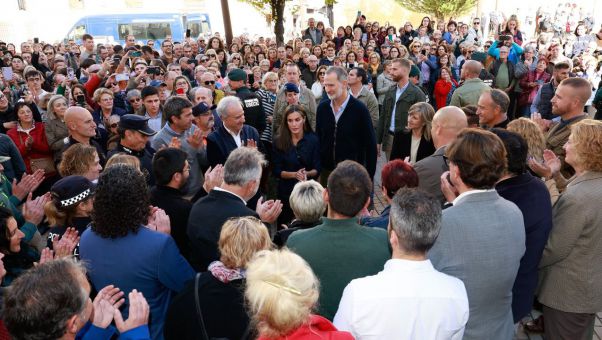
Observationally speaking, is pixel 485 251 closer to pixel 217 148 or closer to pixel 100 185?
pixel 100 185

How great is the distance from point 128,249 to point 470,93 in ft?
17.3

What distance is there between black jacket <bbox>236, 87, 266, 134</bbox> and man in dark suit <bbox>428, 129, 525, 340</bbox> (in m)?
4.37

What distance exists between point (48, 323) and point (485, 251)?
207 cm

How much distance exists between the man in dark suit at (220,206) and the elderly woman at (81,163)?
128cm

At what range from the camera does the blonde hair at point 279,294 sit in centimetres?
172

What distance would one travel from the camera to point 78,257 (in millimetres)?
2943

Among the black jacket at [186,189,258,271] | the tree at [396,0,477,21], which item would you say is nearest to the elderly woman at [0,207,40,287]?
the black jacket at [186,189,258,271]

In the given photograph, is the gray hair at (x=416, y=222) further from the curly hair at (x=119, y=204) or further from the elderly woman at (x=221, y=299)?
the curly hair at (x=119, y=204)

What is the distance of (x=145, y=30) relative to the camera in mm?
22234

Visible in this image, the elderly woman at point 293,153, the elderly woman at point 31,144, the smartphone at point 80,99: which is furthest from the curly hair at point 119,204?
the smartphone at point 80,99

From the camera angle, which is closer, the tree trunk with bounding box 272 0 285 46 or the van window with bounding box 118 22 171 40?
the tree trunk with bounding box 272 0 285 46

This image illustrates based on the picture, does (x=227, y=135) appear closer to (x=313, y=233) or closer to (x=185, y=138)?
(x=185, y=138)

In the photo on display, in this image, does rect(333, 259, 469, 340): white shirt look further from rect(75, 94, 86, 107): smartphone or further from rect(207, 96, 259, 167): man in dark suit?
rect(75, 94, 86, 107): smartphone

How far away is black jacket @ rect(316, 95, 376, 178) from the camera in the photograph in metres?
5.58
